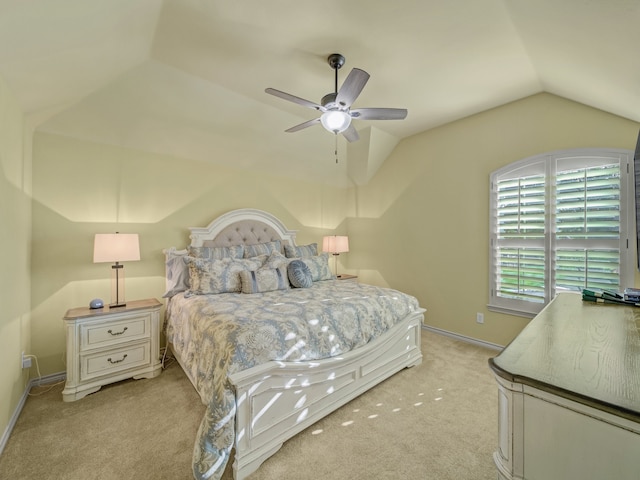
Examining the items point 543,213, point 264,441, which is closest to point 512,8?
point 543,213

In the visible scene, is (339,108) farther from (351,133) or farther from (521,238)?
(521,238)

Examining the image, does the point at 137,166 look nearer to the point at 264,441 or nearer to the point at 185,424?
the point at 185,424

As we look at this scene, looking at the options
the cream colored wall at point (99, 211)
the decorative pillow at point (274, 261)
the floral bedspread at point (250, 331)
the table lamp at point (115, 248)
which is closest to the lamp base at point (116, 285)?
the cream colored wall at point (99, 211)

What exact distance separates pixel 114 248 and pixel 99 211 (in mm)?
656

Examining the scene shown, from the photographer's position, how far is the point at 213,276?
2.82m

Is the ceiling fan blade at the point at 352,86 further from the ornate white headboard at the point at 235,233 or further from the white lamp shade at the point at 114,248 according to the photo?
the white lamp shade at the point at 114,248

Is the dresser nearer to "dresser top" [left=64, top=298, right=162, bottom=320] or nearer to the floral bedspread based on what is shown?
the floral bedspread

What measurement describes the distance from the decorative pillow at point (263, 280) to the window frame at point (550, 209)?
248 centimetres

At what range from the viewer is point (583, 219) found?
8.89 feet

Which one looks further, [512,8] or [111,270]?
[111,270]

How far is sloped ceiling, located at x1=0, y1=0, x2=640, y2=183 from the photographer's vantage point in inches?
64.9

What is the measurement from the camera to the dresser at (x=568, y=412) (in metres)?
0.68

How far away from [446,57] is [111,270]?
3.75 metres

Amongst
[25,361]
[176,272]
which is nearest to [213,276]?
[176,272]
